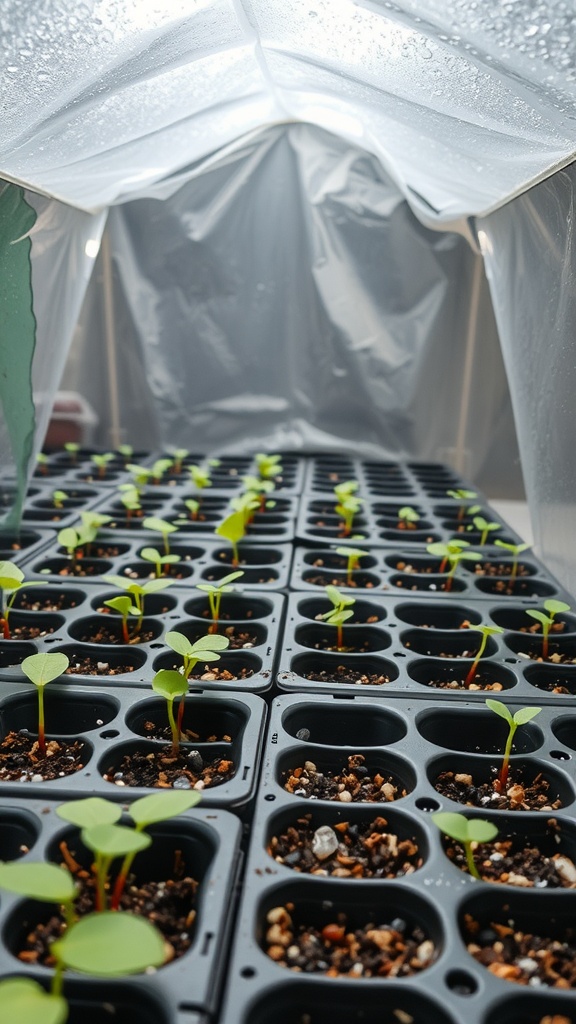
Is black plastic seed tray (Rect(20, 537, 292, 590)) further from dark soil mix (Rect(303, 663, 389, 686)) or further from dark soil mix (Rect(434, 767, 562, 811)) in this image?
dark soil mix (Rect(434, 767, 562, 811))

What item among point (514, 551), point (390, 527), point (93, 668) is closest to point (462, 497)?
point (390, 527)

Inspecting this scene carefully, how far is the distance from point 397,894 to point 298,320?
2453 millimetres

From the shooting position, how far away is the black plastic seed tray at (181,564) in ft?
4.95

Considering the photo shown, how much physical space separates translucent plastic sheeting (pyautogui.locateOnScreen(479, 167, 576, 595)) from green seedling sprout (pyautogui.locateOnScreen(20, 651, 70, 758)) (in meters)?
1.00

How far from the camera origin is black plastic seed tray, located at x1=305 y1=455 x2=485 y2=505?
2309mm

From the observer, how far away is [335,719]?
40.3 inches

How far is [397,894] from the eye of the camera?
0.69m

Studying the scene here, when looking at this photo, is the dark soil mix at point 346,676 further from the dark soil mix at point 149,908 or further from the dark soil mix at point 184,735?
the dark soil mix at point 149,908

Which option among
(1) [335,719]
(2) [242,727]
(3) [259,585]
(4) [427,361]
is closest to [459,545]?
(3) [259,585]

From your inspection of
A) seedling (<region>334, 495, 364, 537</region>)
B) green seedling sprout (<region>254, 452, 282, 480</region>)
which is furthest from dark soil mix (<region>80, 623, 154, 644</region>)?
green seedling sprout (<region>254, 452, 282, 480</region>)

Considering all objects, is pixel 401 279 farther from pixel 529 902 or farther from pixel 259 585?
pixel 529 902

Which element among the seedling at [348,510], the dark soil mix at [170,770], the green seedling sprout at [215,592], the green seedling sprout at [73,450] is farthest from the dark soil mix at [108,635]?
the green seedling sprout at [73,450]

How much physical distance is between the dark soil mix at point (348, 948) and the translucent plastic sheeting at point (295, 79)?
98cm

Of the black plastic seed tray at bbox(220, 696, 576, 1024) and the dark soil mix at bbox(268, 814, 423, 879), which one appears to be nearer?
the black plastic seed tray at bbox(220, 696, 576, 1024)
